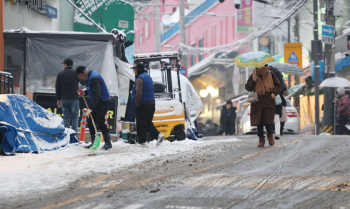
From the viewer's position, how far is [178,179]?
21.0ft

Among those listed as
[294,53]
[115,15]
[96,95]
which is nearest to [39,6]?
[115,15]

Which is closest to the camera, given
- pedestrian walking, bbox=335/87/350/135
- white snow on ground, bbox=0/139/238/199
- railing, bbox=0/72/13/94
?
white snow on ground, bbox=0/139/238/199

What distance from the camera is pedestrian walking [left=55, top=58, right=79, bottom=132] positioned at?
483 inches

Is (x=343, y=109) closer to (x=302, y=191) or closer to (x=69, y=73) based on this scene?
(x=69, y=73)

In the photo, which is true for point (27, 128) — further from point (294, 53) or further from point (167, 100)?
point (294, 53)

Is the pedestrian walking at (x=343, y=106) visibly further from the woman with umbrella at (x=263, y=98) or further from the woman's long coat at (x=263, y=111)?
the woman's long coat at (x=263, y=111)

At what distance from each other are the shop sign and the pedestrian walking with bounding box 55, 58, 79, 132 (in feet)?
14.6

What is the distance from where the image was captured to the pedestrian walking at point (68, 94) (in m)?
12.3

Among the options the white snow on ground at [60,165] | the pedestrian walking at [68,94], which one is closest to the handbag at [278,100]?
the white snow on ground at [60,165]

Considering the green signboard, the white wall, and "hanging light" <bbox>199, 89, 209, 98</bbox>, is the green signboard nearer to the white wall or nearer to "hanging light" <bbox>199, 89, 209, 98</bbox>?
the white wall

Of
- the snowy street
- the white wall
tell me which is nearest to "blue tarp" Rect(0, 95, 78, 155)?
the snowy street

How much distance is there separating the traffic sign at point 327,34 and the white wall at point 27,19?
35.0 ft

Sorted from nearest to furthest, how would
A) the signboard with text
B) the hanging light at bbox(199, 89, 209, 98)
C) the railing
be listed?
the railing, the hanging light at bbox(199, 89, 209, 98), the signboard with text

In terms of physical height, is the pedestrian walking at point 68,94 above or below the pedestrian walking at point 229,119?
above
